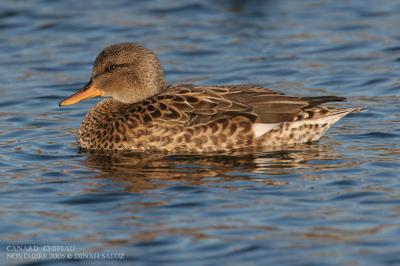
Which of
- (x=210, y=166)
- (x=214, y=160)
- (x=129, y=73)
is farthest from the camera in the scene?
(x=129, y=73)

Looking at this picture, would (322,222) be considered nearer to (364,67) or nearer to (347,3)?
(364,67)

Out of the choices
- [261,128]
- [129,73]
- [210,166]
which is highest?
[129,73]

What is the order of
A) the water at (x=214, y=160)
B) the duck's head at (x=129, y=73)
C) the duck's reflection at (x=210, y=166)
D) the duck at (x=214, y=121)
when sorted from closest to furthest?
the water at (x=214, y=160) < the duck's reflection at (x=210, y=166) < the duck at (x=214, y=121) < the duck's head at (x=129, y=73)

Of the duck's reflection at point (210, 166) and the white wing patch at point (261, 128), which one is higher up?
the white wing patch at point (261, 128)

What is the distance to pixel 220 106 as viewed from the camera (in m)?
11.2

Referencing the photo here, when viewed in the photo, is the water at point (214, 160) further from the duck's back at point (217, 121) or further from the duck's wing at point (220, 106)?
the duck's wing at point (220, 106)

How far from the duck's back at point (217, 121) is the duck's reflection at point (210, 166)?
16 cm

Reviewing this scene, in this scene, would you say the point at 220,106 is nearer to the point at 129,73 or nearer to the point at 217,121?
the point at 217,121

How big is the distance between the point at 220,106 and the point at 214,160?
68 cm

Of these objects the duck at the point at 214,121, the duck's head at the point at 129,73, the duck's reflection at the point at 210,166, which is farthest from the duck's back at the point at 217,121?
the duck's head at the point at 129,73

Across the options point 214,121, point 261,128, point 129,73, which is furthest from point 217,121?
point 129,73

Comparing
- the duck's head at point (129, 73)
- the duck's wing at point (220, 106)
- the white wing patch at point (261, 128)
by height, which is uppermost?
the duck's head at point (129, 73)

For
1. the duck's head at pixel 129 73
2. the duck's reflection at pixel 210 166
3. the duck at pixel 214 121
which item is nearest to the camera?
the duck's reflection at pixel 210 166

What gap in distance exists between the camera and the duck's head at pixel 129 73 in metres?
11.8
